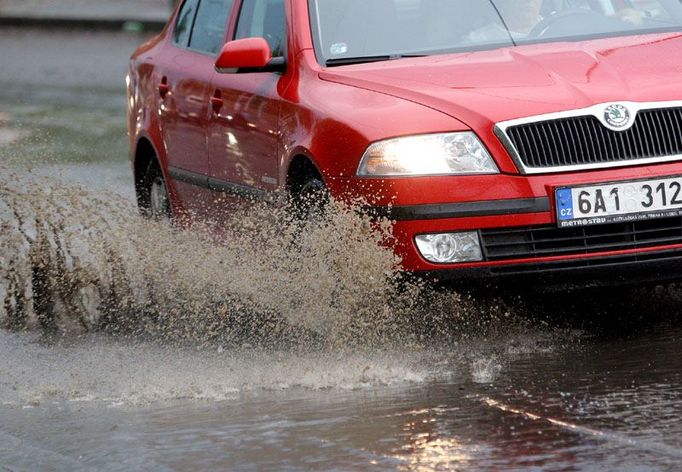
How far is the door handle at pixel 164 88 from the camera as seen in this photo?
9.15 metres

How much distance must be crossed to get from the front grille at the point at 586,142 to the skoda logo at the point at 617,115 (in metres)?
0.03

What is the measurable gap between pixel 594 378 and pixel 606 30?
88.7 inches

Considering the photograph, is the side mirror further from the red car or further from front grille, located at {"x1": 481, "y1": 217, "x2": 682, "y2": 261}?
front grille, located at {"x1": 481, "y1": 217, "x2": 682, "y2": 261}

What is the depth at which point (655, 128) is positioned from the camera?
6.55 metres

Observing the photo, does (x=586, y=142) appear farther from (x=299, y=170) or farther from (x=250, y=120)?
(x=250, y=120)

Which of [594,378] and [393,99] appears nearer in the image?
[594,378]

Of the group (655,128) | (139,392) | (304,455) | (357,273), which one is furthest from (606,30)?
(304,455)

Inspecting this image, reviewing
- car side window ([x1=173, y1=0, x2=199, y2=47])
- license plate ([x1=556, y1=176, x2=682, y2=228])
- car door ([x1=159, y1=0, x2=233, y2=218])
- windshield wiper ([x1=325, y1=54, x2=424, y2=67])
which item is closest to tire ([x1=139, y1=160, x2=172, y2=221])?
car door ([x1=159, y1=0, x2=233, y2=218])

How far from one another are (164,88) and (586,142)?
10.8ft

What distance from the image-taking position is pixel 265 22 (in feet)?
27.0

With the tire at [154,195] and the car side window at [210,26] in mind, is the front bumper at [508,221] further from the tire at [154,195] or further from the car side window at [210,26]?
the tire at [154,195]

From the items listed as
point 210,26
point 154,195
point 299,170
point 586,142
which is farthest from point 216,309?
point 154,195

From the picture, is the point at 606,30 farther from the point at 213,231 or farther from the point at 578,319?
the point at 213,231

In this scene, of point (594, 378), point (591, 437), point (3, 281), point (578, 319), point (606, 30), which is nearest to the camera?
point (591, 437)
